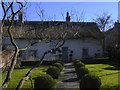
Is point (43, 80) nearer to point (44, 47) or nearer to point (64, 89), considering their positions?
point (64, 89)

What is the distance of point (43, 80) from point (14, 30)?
985 centimetres

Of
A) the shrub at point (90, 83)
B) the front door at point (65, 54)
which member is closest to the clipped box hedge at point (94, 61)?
the front door at point (65, 54)

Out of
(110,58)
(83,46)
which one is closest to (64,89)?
(110,58)

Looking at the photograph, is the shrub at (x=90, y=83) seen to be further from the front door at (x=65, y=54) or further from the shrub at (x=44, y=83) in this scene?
the front door at (x=65, y=54)

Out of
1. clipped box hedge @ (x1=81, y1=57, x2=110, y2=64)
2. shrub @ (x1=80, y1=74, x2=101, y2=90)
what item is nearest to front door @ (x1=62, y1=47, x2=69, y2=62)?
clipped box hedge @ (x1=81, y1=57, x2=110, y2=64)

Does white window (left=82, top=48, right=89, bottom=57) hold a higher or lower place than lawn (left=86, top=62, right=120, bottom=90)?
higher

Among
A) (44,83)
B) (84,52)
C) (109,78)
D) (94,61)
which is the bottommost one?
(109,78)

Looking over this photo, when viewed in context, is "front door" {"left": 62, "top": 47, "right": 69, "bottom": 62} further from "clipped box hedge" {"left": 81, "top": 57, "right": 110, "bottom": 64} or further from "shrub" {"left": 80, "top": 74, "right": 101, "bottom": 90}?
"shrub" {"left": 80, "top": 74, "right": 101, "bottom": 90}

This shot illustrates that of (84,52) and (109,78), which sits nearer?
(109,78)

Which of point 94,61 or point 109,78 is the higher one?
point 94,61

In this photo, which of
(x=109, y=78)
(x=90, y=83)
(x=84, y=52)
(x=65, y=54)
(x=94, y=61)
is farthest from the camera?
(x=84, y=52)

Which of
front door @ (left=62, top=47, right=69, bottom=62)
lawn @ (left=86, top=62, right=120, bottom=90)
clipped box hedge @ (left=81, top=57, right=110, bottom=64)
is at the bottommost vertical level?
lawn @ (left=86, top=62, right=120, bottom=90)

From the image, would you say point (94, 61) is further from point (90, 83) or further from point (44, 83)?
point (44, 83)

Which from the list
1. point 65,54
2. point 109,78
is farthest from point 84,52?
point 109,78
